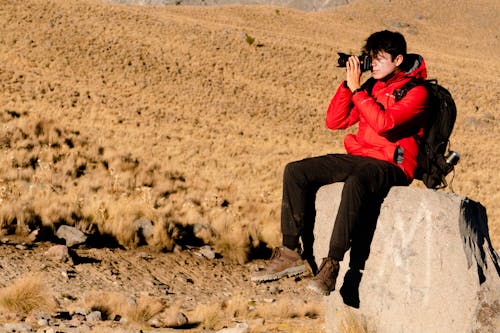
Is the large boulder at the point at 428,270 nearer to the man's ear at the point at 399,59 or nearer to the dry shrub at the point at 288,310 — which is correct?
the dry shrub at the point at 288,310

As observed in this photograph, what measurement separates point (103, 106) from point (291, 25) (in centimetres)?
4119

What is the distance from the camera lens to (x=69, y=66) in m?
35.7

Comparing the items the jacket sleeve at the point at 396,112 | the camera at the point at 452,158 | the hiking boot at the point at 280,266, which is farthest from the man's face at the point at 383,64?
the hiking boot at the point at 280,266

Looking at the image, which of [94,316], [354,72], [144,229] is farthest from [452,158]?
[144,229]

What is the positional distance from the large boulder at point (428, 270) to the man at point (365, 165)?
19cm

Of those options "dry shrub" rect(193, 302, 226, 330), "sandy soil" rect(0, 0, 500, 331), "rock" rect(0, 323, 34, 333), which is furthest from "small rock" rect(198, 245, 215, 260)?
"rock" rect(0, 323, 34, 333)

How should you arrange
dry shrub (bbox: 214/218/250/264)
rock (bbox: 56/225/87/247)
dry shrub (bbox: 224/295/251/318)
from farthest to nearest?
dry shrub (bbox: 214/218/250/264) < rock (bbox: 56/225/87/247) < dry shrub (bbox: 224/295/251/318)

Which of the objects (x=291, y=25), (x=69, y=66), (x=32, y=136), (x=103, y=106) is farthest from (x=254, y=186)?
(x=291, y=25)

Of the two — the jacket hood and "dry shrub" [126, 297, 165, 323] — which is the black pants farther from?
"dry shrub" [126, 297, 165, 323]

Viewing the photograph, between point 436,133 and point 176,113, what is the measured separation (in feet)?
82.1

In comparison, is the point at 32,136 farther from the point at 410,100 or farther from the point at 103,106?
the point at 103,106

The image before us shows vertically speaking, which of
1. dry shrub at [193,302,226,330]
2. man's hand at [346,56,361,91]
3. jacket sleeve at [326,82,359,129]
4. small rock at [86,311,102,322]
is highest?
man's hand at [346,56,361,91]

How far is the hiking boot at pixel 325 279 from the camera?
4.34 meters

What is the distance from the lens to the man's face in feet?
16.7
